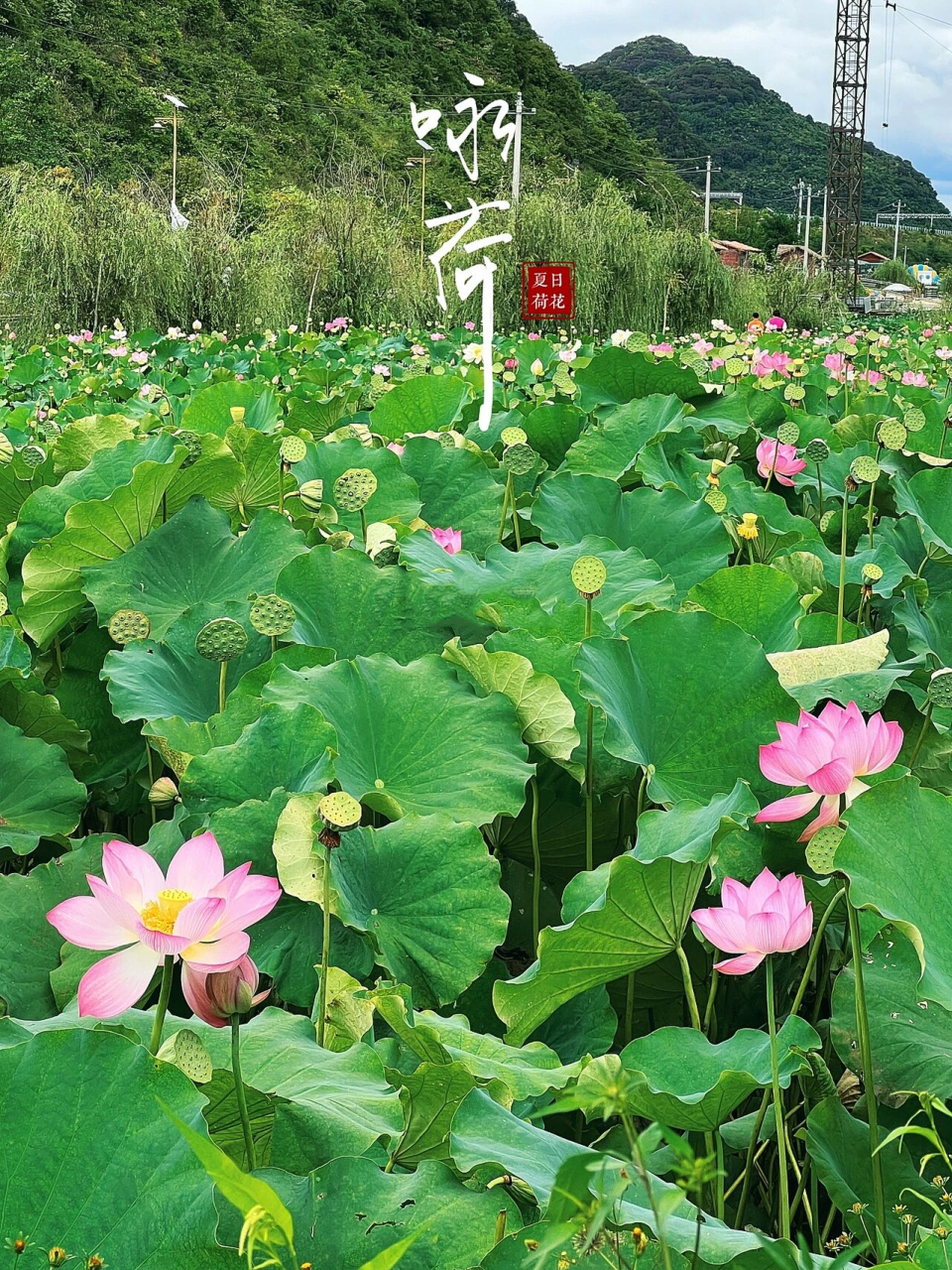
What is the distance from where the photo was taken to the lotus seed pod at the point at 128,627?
45.1 inches

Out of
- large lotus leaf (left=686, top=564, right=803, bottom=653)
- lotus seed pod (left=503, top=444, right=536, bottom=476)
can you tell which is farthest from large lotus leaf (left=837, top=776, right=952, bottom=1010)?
lotus seed pod (left=503, top=444, right=536, bottom=476)

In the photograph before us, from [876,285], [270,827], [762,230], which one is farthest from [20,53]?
[876,285]

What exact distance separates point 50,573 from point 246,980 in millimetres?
911

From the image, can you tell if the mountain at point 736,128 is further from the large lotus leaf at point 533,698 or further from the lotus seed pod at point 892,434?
the large lotus leaf at point 533,698

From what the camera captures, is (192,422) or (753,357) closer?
(192,422)

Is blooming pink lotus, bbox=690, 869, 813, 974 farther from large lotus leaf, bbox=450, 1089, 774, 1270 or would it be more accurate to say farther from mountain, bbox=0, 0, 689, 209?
mountain, bbox=0, 0, 689, 209

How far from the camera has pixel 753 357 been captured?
11.4 feet

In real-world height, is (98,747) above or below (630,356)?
below

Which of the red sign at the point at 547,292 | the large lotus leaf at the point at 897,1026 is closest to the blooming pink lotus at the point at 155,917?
the large lotus leaf at the point at 897,1026

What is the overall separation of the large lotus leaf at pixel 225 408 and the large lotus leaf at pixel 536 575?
98cm

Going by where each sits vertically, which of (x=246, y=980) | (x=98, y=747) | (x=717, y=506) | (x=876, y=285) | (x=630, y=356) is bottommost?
(x=98, y=747)

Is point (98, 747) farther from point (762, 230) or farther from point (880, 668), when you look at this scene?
point (762, 230)

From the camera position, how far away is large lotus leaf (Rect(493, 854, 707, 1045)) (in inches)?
28.0

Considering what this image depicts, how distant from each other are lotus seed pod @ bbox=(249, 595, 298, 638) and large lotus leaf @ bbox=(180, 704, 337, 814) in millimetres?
117
